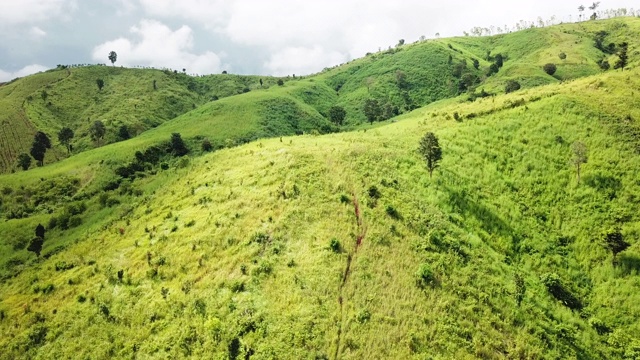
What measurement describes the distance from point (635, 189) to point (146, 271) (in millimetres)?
54285

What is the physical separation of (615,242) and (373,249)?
78.3 feet

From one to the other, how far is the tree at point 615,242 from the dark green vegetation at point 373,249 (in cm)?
20

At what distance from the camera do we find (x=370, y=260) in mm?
35312

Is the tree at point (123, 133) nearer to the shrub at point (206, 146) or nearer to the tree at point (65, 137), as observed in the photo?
the tree at point (65, 137)

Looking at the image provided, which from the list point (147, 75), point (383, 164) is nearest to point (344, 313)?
point (383, 164)

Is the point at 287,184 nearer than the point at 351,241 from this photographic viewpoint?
No

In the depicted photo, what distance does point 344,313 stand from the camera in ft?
99.6

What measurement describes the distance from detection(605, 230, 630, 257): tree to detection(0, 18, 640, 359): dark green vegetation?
202 millimetres

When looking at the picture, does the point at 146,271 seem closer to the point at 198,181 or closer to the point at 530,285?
the point at 198,181

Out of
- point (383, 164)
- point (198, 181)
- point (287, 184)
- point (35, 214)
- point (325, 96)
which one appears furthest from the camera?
point (325, 96)

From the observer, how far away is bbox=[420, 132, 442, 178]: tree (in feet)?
157

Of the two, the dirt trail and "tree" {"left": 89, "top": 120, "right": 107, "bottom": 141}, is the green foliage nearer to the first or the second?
the dirt trail

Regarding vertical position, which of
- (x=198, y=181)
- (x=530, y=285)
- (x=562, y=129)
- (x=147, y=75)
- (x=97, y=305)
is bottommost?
(x=530, y=285)

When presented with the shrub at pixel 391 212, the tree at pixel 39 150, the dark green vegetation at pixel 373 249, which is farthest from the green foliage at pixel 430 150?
the tree at pixel 39 150
